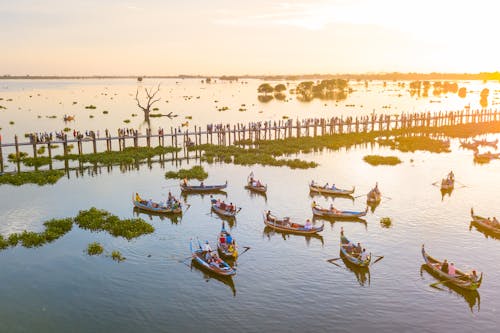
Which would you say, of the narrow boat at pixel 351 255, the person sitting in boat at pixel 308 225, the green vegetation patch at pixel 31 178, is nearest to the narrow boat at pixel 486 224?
the narrow boat at pixel 351 255

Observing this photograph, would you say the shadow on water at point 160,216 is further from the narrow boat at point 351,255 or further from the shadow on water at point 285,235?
the narrow boat at point 351,255

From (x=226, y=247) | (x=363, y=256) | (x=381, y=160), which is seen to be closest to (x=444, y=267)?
(x=363, y=256)

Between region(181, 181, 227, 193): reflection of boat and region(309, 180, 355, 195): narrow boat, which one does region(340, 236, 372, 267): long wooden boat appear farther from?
region(181, 181, 227, 193): reflection of boat

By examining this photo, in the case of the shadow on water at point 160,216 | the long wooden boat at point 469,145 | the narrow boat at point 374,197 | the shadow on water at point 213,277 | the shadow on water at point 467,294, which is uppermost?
the long wooden boat at point 469,145

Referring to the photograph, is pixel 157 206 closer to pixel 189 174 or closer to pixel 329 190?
pixel 189 174

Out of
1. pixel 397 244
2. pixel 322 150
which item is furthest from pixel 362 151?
pixel 397 244

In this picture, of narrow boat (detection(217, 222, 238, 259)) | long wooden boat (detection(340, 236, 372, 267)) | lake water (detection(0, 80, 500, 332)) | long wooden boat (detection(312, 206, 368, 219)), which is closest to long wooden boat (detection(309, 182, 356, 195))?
lake water (detection(0, 80, 500, 332))
